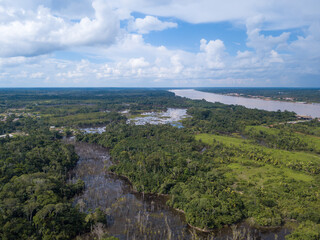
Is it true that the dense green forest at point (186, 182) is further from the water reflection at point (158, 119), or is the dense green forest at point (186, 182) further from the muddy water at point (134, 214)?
the water reflection at point (158, 119)

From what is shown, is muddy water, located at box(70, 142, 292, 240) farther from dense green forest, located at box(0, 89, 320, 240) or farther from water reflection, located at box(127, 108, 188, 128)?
water reflection, located at box(127, 108, 188, 128)

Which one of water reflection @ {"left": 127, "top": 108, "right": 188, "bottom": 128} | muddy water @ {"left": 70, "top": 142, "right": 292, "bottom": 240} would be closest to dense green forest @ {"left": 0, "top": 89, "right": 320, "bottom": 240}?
muddy water @ {"left": 70, "top": 142, "right": 292, "bottom": 240}

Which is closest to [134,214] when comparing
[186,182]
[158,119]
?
[186,182]

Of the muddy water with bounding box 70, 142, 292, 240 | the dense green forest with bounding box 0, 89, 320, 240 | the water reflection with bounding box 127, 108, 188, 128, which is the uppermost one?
the water reflection with bounding box 127, 108, 188, 128

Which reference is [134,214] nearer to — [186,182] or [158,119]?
[186,182]

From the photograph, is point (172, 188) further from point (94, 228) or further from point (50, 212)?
point (50, 212)

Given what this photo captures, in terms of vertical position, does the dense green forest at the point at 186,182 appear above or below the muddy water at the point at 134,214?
above

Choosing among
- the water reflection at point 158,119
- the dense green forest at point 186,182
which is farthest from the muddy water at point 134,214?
the water reflection at point 158,119

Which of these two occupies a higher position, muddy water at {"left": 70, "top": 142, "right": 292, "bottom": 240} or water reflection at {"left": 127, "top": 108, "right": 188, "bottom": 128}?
water reflection at {"left": 127, "top": 108, "right": 188, "bottom": 128}
